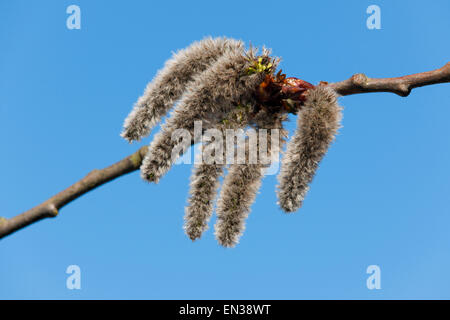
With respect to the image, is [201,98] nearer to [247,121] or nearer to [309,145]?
[247,121]

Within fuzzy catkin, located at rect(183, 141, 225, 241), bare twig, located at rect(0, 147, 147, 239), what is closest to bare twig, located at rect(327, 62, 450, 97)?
fuzzy catkin, located at rect(183, 141, 225, 241)

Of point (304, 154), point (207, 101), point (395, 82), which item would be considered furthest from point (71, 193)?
point (395, 82)

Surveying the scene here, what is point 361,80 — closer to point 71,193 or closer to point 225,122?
point 225,122

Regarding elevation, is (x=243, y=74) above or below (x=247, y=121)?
above

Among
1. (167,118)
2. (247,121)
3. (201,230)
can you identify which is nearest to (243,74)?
(247,121)

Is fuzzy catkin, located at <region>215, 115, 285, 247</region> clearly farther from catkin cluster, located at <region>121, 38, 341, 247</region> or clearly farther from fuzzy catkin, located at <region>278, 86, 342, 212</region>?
fuzzy catkin, located at <region>278, 86, 342, 212</region>
